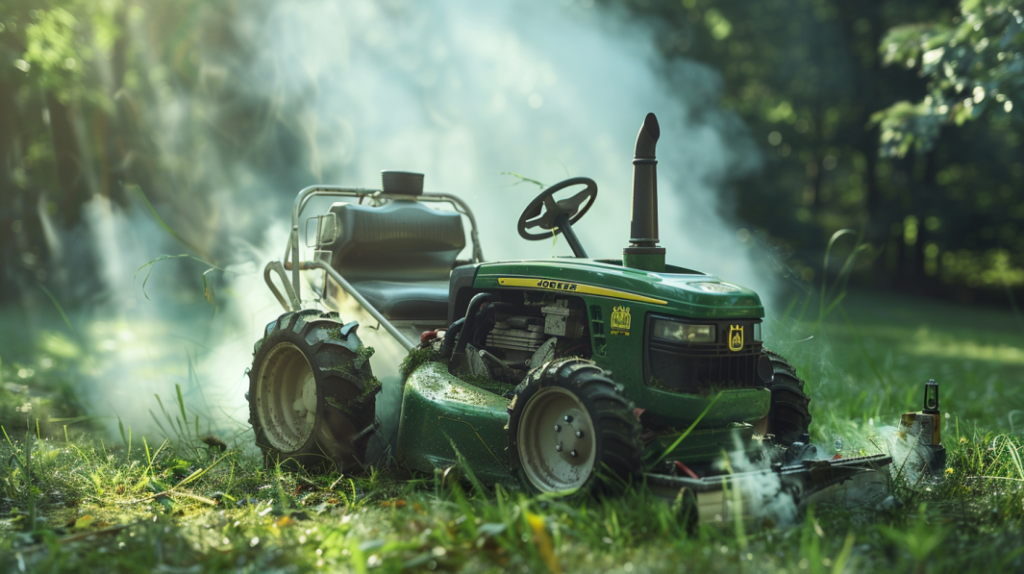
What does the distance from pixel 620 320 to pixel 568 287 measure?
32 cm

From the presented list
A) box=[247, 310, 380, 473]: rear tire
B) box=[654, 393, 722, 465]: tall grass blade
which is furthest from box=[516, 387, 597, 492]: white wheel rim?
box=[247, 310, 380, 473]: rear tire

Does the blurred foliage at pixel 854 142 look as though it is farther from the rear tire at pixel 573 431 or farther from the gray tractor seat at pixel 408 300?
the rear tire at pixel 573 431

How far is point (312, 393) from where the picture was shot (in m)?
4.74

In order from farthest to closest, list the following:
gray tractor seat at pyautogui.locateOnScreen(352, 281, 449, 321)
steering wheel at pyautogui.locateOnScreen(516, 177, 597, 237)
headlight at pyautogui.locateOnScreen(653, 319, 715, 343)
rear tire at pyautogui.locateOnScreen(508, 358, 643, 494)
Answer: gray tractor seat at pyautogui.locateOnScreen(352, 281, 449, 321) < steering wheel at pyautogui.locateOnScreen(516, 177, 597, 237) < headlight at pyautogui.locateOnScreen(653, 319, 715, 343) < rear tire at pyautogui.locateOnScreen(508, 358, 643, 494)

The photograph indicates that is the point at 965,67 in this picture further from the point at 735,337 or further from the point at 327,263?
the point at 327,263

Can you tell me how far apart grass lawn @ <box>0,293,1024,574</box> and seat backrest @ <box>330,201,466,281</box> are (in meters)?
1.27

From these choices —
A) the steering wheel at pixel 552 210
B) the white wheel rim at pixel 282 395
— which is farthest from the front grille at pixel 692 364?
the white wheel rim at pixel 282 395

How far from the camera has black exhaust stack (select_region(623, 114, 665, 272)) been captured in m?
3.86

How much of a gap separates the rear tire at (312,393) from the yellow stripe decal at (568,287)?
0.90 meters

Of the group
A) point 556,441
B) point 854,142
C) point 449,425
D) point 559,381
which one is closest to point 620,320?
point 559,381

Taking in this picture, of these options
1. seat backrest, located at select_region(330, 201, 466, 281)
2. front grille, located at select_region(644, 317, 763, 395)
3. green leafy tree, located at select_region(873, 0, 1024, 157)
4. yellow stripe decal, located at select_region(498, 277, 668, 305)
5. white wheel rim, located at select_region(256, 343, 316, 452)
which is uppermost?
green leafy tree, located at select_region(873, 0, 1024, 157)

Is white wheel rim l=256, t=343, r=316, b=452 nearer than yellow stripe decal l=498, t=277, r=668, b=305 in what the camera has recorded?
No

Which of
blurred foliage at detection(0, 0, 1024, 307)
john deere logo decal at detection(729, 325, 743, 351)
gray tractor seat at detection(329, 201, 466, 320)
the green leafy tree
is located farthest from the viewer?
blurred foliage at detection(0, 0, 1024, 307)

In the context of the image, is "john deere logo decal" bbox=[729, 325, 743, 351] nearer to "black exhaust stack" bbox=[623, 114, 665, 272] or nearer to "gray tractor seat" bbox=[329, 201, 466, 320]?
"black exhaust stack" bbox=[623, 114, 665, 272]
